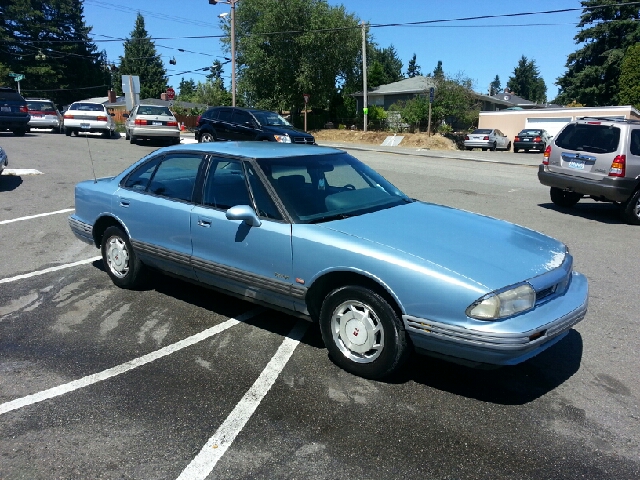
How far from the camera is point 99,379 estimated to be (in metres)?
3.88

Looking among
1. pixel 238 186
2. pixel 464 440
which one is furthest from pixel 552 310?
pixel 238 186

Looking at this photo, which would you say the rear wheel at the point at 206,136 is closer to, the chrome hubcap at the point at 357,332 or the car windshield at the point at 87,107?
the car windshield at the point at 87,107

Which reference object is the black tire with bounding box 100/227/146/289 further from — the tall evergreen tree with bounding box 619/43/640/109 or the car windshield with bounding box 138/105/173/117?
the tall evergreen tree with bounding box 619/43/640/109

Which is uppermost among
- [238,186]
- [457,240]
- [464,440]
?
[238,186]

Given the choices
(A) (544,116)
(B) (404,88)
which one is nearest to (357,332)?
(A) (544,116)

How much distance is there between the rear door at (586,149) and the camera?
9531 millimetres

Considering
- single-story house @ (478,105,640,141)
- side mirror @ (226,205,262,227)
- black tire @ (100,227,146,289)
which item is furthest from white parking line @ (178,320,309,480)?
single-story house @ (478,105,640,141)

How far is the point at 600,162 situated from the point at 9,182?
1173cm

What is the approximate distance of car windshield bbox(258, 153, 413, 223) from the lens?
435 cm

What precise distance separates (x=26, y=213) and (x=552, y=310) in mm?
8538

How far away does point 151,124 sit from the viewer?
2116 centimetres

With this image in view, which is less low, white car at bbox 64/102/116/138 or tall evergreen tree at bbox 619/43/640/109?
tall evergreen tree at bbox 619/43/640/109

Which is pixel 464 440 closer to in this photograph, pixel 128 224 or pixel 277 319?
pixel 277 319

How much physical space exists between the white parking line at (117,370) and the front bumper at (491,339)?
6.20 feet
